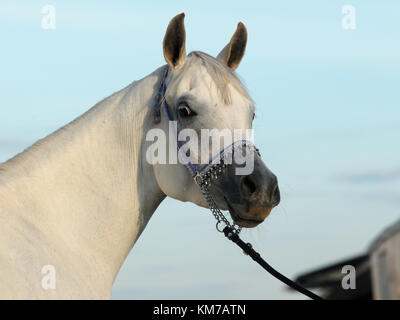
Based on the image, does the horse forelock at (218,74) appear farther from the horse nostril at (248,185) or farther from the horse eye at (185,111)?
the horse nostril at (248,185)

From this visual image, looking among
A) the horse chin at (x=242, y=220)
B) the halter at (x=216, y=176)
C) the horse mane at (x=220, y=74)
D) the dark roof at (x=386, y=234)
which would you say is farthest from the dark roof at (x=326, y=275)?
the horse chin at (x=242, y=220)

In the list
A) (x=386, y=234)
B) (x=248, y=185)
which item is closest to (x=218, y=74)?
(x=248, y=185)

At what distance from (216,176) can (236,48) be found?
1591 millimetres

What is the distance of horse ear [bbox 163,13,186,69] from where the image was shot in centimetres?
594

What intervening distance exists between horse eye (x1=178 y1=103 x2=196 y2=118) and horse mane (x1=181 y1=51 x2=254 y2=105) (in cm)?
30

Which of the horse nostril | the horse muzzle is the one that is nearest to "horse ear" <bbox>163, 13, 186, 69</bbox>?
the horse muzzle

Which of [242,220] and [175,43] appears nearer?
[242,220]

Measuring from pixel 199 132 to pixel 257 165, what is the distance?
599mm

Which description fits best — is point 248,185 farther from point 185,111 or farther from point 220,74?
point 220,74

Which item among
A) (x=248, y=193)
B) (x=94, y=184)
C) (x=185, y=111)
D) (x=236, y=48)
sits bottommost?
(x=248, y=193)

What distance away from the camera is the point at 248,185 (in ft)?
17.8

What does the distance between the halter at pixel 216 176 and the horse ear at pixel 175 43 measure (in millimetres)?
149
